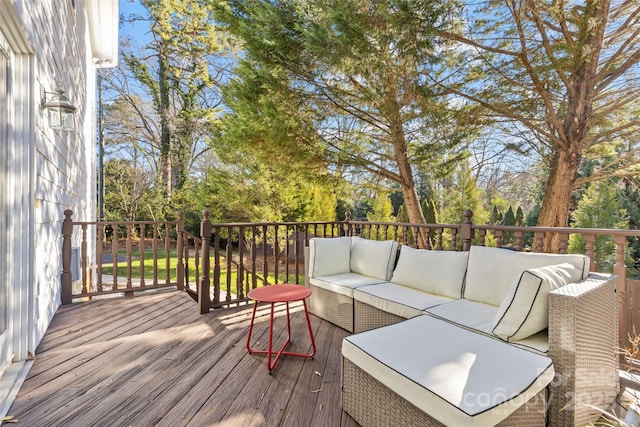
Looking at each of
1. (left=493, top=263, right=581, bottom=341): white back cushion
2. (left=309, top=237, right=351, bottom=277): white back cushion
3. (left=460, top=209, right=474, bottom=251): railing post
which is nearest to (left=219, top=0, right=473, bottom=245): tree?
(left=460, top=209, right=474, bottom=251): railing post

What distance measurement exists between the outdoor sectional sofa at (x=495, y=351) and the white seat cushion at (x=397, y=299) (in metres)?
0.01

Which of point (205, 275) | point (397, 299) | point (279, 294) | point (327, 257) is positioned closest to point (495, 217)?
point (327, 257)

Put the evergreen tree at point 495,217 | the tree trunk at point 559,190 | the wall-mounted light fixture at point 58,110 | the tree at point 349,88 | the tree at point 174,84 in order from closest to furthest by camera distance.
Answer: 1. the wall-mounted light fixture at point 58,110
2. the tree at point 349,88
3. the tree trunk at point 559,190
4. the evergreen tree at point 495,217
5. the tree at point 174,84

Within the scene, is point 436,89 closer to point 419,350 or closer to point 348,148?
point 348,148

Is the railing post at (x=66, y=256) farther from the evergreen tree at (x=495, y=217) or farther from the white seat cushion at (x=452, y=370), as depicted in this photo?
the evergreen tree at (x=495, y=217)

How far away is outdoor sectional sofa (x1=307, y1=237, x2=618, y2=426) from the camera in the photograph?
1.31 metres

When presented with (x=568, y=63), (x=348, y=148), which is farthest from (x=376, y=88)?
(x=568, y=63)

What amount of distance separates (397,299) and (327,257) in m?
1.11

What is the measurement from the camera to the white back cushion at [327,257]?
3.46 meters

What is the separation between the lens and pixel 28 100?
2342mm

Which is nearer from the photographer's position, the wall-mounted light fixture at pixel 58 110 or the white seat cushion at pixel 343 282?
the wall-mounted light fixture at pixel 58 110

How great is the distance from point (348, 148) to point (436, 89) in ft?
5.57

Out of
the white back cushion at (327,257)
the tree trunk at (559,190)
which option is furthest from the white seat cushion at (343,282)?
the tree trunk at (559,190)

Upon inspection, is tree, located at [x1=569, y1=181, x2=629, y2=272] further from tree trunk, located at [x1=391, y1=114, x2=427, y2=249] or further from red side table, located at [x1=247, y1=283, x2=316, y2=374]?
red side table, located at [x1=247, y1=283, x2=316, y2=374]
